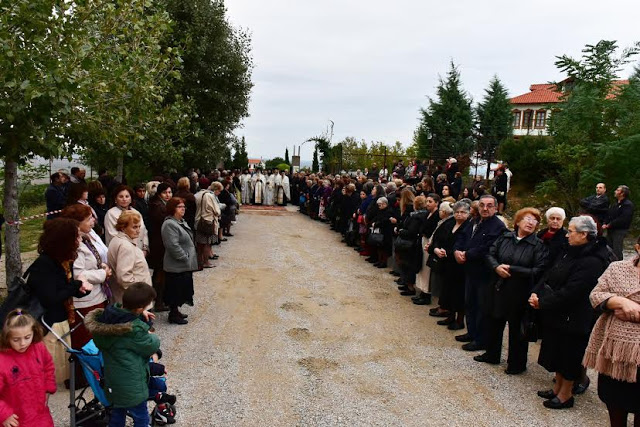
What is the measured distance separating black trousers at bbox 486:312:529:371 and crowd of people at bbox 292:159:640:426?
0.04 ft

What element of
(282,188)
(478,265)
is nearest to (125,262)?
(478,265)

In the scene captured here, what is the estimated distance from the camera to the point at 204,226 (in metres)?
9.67

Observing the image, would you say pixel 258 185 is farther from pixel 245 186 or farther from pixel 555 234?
pixel 555 234

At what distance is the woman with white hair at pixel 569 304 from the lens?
4477 mm

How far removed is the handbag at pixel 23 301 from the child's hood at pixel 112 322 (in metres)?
0.58

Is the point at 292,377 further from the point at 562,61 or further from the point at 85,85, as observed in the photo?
the point at 562,61

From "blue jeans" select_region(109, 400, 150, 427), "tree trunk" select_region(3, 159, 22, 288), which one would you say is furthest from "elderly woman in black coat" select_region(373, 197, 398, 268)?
"blue jeans" select_region(109, 400, 150, 427)

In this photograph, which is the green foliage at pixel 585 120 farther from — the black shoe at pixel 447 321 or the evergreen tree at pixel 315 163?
the evergreen tree at pixel 315 163

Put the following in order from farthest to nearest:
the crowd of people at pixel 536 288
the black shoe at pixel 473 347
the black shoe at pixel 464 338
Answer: the black shoe at pixel 464 338, the black shoe at pixel 473 347, the crowd of people at pixel 536 288

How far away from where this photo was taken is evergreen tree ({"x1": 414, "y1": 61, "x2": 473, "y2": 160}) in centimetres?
3092

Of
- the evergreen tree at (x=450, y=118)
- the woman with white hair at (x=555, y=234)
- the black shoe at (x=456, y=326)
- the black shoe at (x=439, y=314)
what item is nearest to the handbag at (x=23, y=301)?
the woman with white hair at (x=555, y=234)

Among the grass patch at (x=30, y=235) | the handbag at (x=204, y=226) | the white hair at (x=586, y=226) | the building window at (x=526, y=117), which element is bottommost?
the grass patch at (x=30, y=235)

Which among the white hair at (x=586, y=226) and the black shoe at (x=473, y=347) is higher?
the white hair at (x=586, y=226)

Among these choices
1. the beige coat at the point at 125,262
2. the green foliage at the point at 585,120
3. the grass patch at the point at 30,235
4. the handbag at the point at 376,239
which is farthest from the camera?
the green foliage at the point at 585,120
